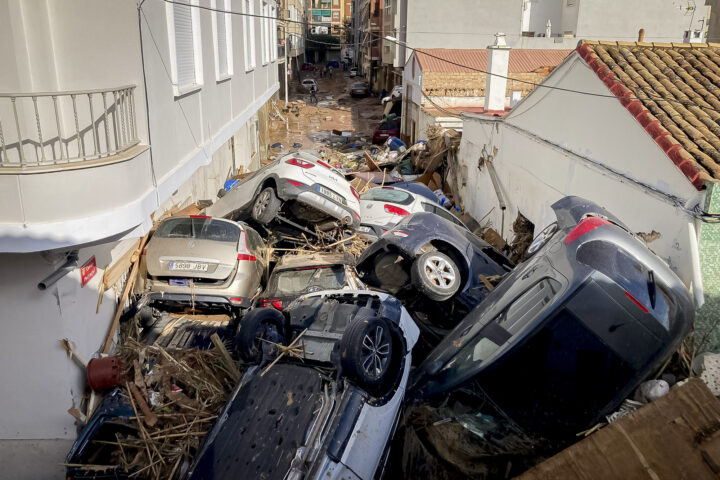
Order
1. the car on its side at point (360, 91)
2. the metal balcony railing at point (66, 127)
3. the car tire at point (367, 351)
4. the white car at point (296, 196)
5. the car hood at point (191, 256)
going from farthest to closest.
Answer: the car on its side at point (360, 91)
the white car at point (296, 196)
the car hood at point (191, 256)
the metal balcony railing at point (66, 127)
the car tire at point (367, 351)

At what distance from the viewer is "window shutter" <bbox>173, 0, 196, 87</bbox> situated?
8516 millimetres

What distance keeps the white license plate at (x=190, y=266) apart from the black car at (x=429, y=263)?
2111 mm

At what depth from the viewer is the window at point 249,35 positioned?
1585 cm

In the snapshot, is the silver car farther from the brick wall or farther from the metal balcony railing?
the brick wall

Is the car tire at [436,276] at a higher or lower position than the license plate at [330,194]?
lower

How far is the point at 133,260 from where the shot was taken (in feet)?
25.0

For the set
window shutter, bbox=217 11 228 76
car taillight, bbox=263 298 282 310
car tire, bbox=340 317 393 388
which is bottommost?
car taillight, bbox=263 298 282 310

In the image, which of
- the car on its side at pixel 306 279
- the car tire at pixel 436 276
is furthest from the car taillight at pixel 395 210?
the car tire at pixel 436 276

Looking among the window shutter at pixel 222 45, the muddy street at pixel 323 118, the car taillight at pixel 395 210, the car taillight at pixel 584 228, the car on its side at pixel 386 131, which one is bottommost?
the muddy street at pixel 323 118

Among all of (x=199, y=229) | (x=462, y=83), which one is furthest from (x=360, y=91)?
(x=199, y=229)

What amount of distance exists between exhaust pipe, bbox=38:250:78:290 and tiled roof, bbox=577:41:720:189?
248 inches

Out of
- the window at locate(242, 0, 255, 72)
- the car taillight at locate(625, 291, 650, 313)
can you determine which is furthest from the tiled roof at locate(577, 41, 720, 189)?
the window at locate(242, 0, 255, 72)

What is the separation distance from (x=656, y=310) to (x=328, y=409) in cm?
259

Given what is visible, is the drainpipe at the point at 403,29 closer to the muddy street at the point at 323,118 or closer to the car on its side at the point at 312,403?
the muddy street at the point at 323,118
